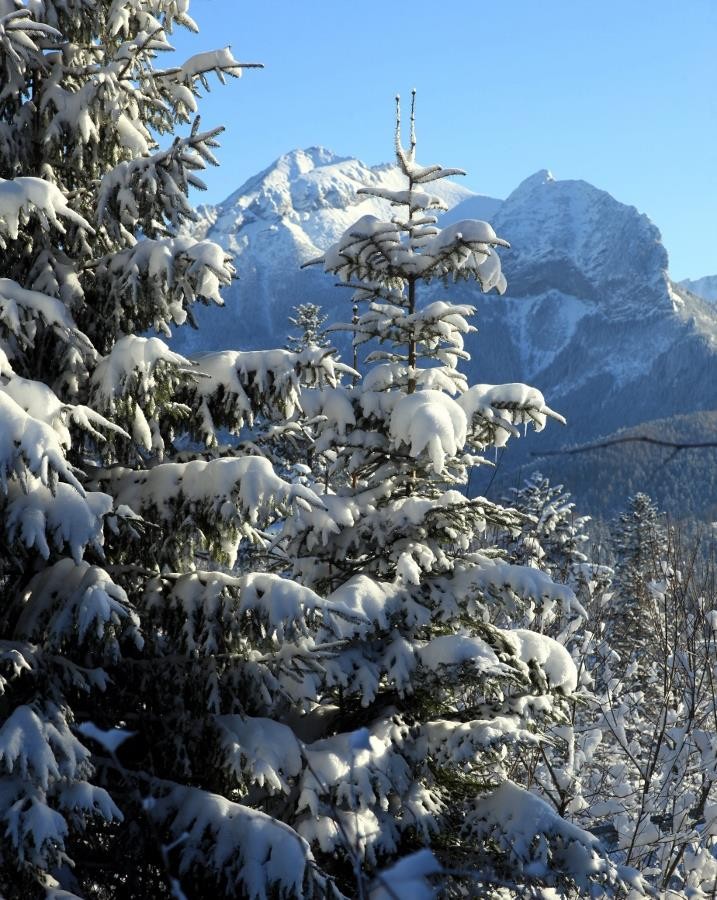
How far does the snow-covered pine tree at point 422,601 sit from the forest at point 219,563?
2 cm

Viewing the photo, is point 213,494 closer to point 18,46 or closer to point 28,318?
point 28,318

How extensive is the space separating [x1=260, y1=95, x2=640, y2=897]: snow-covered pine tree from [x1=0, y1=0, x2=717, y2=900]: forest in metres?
0.02

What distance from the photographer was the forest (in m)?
4.44

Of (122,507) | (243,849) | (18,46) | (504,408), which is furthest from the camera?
(504,408)

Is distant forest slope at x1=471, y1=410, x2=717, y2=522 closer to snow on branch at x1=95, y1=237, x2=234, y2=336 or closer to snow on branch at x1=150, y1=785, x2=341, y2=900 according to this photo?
snow on branch at x1=95, y1=237, x2=234, y2=336

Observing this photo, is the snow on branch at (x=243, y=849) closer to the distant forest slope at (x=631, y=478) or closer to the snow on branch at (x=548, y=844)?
the snow on branch at (x=548, y=844)

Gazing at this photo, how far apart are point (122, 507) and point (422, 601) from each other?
2229mm

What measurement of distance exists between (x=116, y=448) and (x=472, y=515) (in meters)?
2.57

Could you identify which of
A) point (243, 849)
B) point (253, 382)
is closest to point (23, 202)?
point (253, 382)

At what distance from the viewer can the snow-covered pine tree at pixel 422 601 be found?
524 centimetres

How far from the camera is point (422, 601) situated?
5.78 metres

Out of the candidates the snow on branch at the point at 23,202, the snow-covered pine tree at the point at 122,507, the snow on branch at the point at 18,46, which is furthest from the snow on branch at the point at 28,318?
the snow on branch at the point at 18,46

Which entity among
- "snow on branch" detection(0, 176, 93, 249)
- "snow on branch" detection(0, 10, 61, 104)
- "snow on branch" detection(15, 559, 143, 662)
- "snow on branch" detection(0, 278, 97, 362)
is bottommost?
"snow on branch" detection(15, 559, 143, 662)

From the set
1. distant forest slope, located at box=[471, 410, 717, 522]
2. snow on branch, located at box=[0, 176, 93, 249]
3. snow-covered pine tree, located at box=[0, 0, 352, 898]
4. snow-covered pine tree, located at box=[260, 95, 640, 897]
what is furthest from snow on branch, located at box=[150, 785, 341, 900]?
distant forest slope, located at box=[471, 410, 717, 522]
